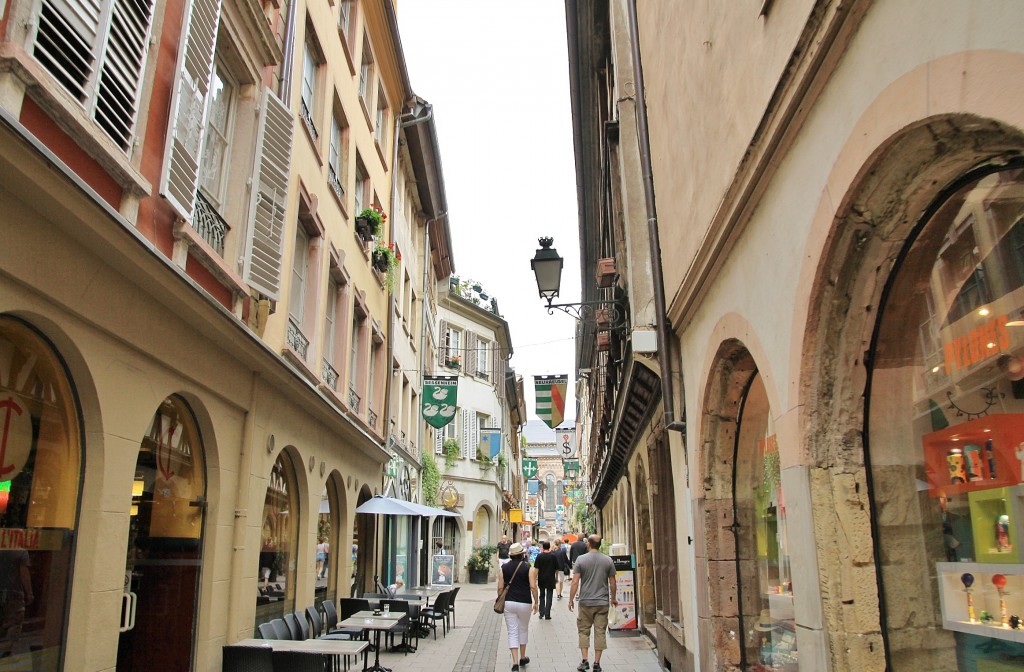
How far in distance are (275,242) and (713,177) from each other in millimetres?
4839

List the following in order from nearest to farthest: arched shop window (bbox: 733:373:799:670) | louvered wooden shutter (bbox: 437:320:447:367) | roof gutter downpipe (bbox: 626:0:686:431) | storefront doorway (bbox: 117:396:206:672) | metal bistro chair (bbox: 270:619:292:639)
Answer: arched shop window (bbox: 733:373:799:670), storefront doorway (bbox: 117:396:206:672), metal bistro chair (bbox: 270:619:292:639), roof gutter downpipe (bbox: 626:0:686:431), louvered wooden shutter (bbox: 437:320:447:367)

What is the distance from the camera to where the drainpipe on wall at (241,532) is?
8.00m

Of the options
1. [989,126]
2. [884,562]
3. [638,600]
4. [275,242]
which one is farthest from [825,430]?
[638,600]

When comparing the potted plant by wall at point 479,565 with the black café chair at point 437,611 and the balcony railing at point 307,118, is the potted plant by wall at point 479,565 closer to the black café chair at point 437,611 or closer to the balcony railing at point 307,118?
the black café chair at point 437,611

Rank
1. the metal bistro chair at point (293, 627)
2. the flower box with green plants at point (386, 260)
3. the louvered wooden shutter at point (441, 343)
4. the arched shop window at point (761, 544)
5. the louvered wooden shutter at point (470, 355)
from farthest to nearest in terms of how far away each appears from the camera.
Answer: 1. the louvered wooden shutter at point (470, 355)
2. the louvered wooden shutter at point (441, 343)
3. the flower box with green plants at point (386, 260)
4. the metal bistro chair at point (293, 627)
5. the arched shop window at point (761, 544)

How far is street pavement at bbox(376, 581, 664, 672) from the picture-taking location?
10766mm

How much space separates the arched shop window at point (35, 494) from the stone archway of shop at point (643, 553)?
10.6m

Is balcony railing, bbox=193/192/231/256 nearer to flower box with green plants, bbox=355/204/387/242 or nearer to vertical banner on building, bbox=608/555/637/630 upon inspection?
flower box with green plants, bbox=355/204/387/242

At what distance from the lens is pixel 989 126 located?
9.12ft

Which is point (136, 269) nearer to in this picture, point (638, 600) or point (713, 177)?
point (713, 177)

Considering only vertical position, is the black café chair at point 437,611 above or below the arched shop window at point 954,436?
below

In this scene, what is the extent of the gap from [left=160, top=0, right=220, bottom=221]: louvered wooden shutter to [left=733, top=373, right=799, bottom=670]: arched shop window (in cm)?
513

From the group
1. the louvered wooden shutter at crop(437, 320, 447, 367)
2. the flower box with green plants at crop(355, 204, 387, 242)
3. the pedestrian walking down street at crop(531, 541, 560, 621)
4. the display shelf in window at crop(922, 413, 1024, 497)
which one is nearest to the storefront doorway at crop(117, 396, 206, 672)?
the display shelf in window at crop(922, 413, 1024, 497)

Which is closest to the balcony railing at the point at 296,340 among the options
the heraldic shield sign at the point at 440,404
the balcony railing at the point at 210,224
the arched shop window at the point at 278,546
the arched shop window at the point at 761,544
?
the arched shop window at the point at 278,546
